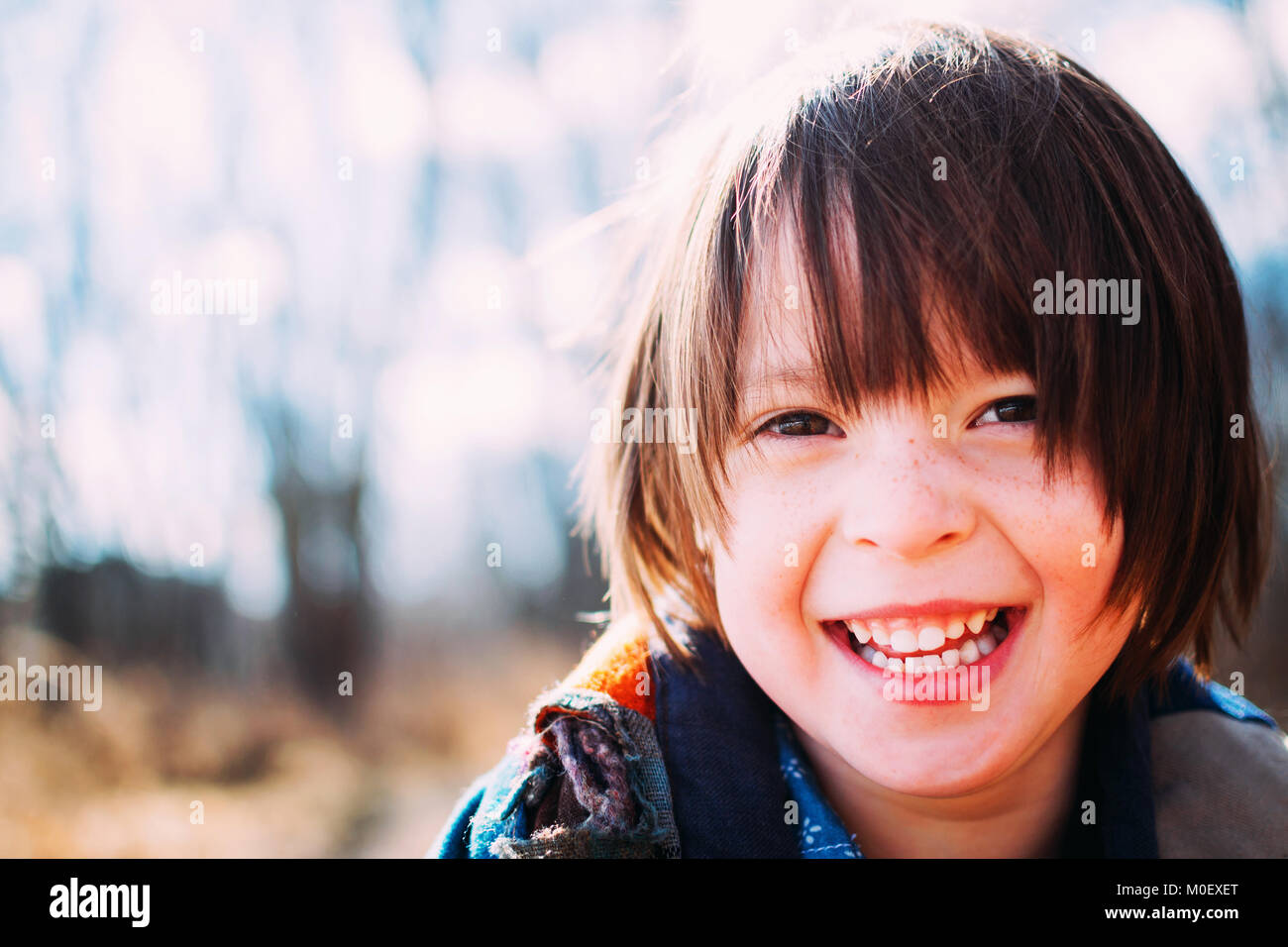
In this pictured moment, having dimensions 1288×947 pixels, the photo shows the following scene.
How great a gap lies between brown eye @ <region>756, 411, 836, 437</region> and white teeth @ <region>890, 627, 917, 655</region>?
23 cm

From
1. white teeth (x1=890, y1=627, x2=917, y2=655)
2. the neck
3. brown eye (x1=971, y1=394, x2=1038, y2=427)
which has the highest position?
brown eye (x1=971, y1=394, x2=1038, y2=427)

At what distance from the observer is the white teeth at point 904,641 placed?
0.97 metres

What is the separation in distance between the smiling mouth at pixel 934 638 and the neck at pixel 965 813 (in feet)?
0.69

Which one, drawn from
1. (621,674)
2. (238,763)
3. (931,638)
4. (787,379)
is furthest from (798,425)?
(238,763)

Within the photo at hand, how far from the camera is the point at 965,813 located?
1.14 metres

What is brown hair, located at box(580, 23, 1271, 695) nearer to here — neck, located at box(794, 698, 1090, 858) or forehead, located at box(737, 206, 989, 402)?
forehead, located at box(737, 206, 989, 402)

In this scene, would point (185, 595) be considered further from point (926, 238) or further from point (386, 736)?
point (926, 238)

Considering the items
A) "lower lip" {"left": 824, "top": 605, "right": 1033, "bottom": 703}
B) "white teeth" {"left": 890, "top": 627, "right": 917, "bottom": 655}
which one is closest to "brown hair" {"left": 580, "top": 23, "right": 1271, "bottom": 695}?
"lower lip" {"left": 824, "top": 605, "right": 1033, "bottom": 703}

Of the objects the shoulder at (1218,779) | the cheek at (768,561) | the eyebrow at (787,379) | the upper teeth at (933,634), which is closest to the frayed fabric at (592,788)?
the cheek at (768,561)

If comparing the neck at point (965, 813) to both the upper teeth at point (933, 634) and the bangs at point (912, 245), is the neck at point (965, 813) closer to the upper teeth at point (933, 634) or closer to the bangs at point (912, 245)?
the upper teeth at point (933, 634)

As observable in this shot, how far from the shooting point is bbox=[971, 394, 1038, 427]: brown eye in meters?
0.94

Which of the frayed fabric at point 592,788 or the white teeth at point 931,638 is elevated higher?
the white teeth at point 931,638

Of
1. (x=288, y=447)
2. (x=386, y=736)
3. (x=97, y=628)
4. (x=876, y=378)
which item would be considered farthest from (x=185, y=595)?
(x=876, y=378)

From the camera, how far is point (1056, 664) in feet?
3.18
